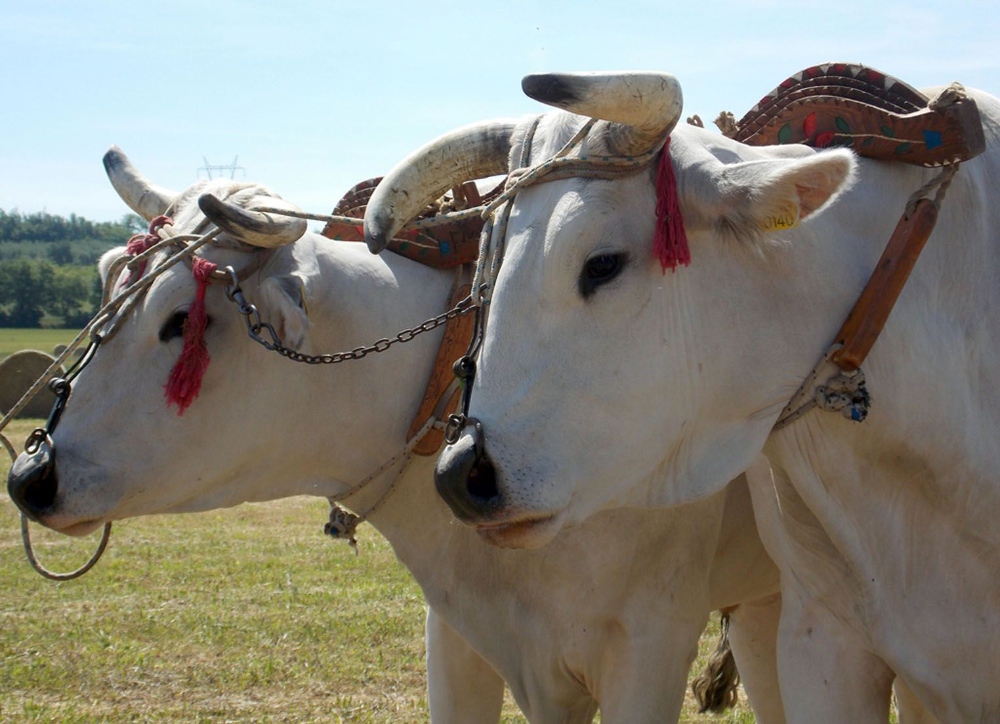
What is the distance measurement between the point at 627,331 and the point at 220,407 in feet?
5.25

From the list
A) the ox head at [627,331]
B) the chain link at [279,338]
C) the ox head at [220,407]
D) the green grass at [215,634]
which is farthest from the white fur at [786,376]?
the green grass at [215,634]

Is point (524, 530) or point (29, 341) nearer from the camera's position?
point (524, 530)

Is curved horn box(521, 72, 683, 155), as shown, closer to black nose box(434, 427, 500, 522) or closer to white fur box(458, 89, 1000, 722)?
white fur box(458, 89, 1000, 722)

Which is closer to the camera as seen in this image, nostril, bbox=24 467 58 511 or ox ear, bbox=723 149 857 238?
ox ear, bbox=723 149 857 238

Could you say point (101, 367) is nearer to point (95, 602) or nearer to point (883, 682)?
point (883, 682)

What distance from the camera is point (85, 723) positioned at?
242 inches

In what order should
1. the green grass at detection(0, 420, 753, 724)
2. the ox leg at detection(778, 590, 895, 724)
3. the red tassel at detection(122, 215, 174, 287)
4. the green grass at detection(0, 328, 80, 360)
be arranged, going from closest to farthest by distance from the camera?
the ox leg at detection(778, 590, 895, 724)
the red tassel at detection(122, 215, 174, 287)
the green grass at detection(0, 420, 753, 724)
the green grass at detection(0, 328, 80, 360)

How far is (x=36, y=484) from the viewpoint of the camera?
11.8 feet

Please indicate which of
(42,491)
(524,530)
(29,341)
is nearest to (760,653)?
(524,530)

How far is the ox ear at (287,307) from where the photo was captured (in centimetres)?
376

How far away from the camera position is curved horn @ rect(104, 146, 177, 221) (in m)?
4.45

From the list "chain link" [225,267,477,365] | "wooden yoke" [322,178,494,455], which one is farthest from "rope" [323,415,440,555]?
"chain link" [225,267,477,365]

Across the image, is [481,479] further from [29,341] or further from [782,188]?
[29,341]

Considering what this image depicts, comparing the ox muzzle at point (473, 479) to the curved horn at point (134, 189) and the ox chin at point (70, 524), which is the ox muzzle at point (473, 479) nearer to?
the ox chin at point (70, 524)
